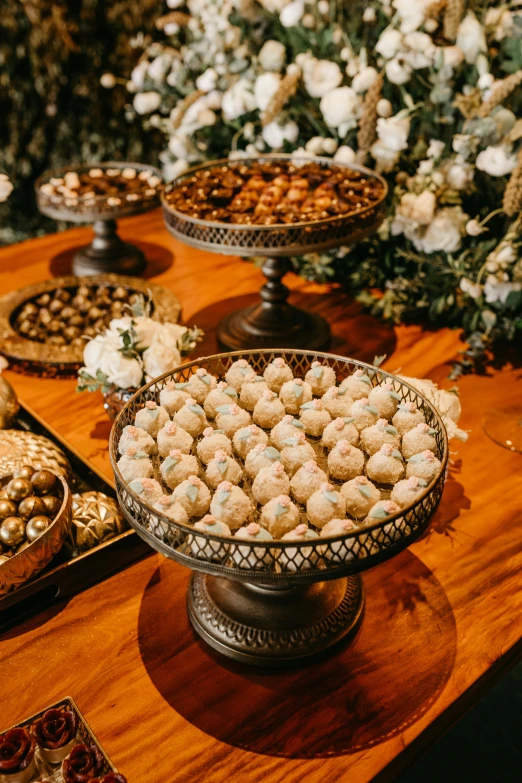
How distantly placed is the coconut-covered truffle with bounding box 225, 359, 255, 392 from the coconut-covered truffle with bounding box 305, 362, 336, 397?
10 centimetres

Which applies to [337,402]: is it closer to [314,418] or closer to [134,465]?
[314,418]

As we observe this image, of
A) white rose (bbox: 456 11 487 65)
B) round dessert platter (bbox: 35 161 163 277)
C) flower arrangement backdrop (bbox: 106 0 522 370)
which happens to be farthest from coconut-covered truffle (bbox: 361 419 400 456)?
round dessert platter (bbox: 35 161 163 277)

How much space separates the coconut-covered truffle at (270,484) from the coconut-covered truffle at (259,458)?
3 centimetres

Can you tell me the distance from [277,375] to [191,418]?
0.18 meters

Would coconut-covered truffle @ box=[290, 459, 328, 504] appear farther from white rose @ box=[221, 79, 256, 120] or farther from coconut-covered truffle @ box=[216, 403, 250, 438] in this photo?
white rose @ box=[221, 79, 256, 120]

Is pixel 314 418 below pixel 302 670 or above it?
above

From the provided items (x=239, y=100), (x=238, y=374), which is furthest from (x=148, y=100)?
(x=238, y=374)

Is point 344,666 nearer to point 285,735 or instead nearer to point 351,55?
point 285,735

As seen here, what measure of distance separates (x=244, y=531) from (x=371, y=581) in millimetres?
396

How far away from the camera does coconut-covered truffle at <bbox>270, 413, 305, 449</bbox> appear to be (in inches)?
39.6

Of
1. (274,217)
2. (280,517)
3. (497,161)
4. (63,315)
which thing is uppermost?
(497,161)

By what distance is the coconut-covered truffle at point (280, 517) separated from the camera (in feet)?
2.79

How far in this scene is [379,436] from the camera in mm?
989

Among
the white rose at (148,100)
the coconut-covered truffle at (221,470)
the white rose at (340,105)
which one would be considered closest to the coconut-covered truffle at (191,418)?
the coconut-covered truffle at (221,470)
